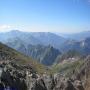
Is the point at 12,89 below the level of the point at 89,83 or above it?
below

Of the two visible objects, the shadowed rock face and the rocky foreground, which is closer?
the rocky foreground

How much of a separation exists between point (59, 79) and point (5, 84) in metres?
9.91

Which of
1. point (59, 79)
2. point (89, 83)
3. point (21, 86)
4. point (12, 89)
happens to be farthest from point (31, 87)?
Result: point (89, 83)

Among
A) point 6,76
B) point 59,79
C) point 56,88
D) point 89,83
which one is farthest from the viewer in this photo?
point 59,79

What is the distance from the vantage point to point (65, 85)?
34.8 m

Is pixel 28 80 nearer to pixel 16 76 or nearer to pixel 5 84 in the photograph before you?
pixel 16 76

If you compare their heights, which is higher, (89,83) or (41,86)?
(89,83)

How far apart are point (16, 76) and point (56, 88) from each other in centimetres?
612

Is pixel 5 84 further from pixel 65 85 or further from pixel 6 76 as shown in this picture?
pixel 65 85

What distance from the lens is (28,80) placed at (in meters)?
35.4

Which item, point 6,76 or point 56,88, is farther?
point 56,88

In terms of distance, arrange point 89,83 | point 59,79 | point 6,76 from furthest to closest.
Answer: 1. point 59,79
2. point 6,76
3. point 89,83

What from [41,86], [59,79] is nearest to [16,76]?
[41,86]

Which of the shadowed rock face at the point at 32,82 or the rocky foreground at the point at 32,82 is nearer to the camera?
the rocky foreground at the point at 32,82
